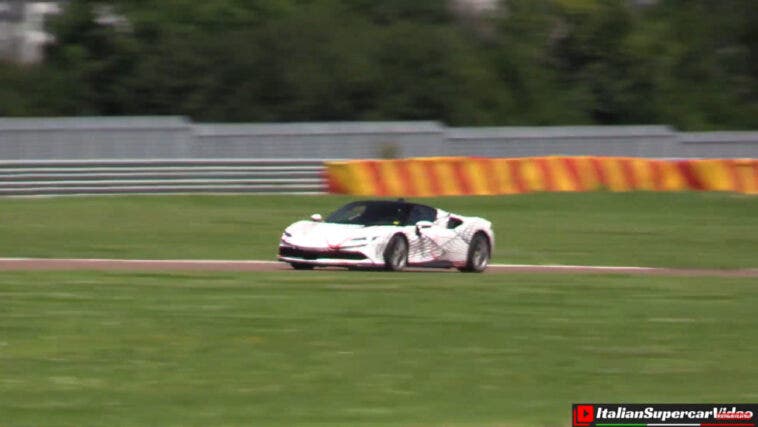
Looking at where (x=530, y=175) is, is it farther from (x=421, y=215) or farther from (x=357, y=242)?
(x=357, y=242)

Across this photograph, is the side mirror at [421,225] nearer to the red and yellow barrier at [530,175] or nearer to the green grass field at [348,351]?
the green grass field at [348,351]

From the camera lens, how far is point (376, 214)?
17828mm

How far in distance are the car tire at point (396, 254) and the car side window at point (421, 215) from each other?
0.42 metres

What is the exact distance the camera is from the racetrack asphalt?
16.2 m

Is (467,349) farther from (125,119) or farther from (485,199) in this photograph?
(125,119)

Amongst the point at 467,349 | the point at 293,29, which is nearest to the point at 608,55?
the point at 293,29

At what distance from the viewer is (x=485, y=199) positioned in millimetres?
29656

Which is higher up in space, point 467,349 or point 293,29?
point 293,29

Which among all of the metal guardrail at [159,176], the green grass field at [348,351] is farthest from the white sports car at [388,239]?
the metal guardrail at [159,176]

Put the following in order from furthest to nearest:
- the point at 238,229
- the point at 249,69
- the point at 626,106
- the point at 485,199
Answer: the point at 626,106, the point at 249,69, the point at 485,199, the point at 238,229

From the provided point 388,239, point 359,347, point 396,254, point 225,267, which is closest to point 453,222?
point 396,254

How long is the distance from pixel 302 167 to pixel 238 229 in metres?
6.36

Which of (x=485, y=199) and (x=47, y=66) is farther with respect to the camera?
(x=47, y=66)

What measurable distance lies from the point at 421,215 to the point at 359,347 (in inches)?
302
